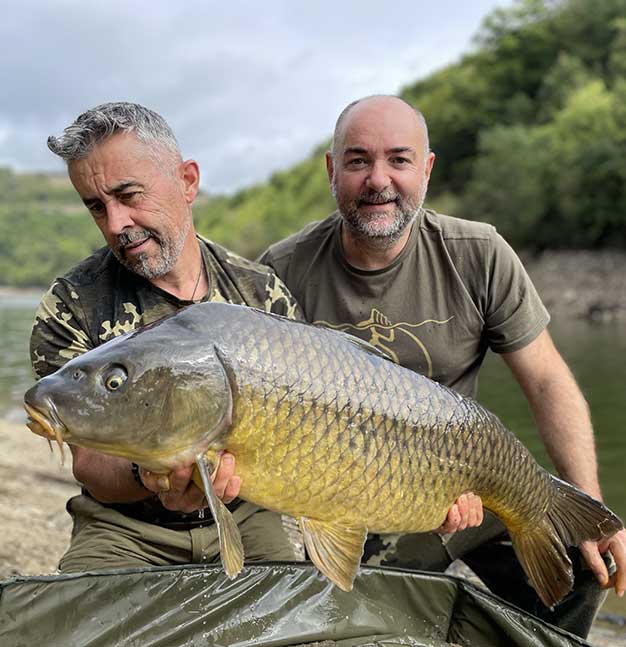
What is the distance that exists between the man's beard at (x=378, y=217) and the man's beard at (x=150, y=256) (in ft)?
2.20

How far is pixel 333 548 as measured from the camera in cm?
193

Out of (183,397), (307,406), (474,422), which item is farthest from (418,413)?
(183,397)

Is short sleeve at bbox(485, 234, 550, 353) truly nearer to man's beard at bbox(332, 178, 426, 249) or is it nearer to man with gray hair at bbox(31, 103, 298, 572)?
man's beard at bbox(332, 178, 426, 249)

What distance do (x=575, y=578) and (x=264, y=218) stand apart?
63617 millimetres

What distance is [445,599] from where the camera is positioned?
237 cm

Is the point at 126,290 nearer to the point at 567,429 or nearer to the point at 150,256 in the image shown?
the point at 150,256

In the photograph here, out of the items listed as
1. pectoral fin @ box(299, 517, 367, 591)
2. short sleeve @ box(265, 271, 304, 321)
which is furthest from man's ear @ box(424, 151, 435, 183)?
pectoral fin @ box(299, 517, 367, 591)

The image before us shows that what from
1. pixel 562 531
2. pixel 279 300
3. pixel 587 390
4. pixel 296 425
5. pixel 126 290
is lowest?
pixel 587 390

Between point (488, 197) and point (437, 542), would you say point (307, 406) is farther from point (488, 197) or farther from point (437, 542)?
point (488, 197)

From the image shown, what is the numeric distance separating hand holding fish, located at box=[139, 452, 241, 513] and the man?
1.08 metres

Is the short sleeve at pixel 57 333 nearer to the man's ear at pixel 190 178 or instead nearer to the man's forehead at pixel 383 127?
the man's ear at pixel 190 178

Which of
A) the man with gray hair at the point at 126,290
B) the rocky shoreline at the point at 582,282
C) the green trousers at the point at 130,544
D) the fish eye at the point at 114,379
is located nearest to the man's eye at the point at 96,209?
the man with gray hair at the point at 126,290

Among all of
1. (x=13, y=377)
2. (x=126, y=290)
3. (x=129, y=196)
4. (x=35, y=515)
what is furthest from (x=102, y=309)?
(x=13, y=377)

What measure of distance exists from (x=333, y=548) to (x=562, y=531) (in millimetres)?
759
